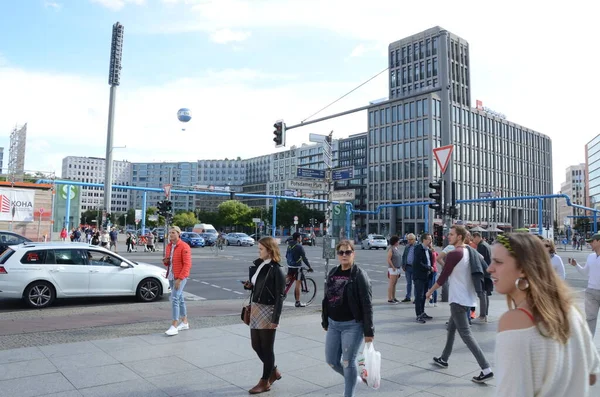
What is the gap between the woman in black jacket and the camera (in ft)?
17.1

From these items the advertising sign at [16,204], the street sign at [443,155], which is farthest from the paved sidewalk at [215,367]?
the advertising sign at [16,204]

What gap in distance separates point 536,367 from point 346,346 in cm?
268

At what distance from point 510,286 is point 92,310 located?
1066 centimetres

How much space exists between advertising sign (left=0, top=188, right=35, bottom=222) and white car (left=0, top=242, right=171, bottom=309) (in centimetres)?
2472

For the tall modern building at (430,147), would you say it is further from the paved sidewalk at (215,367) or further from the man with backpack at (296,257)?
the paved sidewalk at (215,367)

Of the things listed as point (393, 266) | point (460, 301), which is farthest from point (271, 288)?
point (393, 266)

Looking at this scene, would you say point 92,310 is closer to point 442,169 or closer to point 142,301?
point 142,301

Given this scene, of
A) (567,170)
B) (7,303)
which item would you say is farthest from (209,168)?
(7,303)

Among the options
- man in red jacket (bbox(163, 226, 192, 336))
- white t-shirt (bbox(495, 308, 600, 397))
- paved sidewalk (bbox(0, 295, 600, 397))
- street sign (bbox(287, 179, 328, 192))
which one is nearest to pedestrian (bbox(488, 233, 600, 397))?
white t-shirt (bbox(495, 308, 600, 397))

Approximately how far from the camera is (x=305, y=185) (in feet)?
39.1

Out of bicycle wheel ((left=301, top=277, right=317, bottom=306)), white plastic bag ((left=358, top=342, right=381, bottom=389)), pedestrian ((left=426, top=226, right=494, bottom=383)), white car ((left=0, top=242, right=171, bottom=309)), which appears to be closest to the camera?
white plastic bag ((left=358, top=342, right=381, bottom=389))

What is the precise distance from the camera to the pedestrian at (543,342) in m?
1.86

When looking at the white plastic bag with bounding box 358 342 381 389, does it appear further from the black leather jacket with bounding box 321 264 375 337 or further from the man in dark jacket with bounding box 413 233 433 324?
the man in dark jacket with bounding box 413 233 433 324

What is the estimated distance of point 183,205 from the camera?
190 metres
